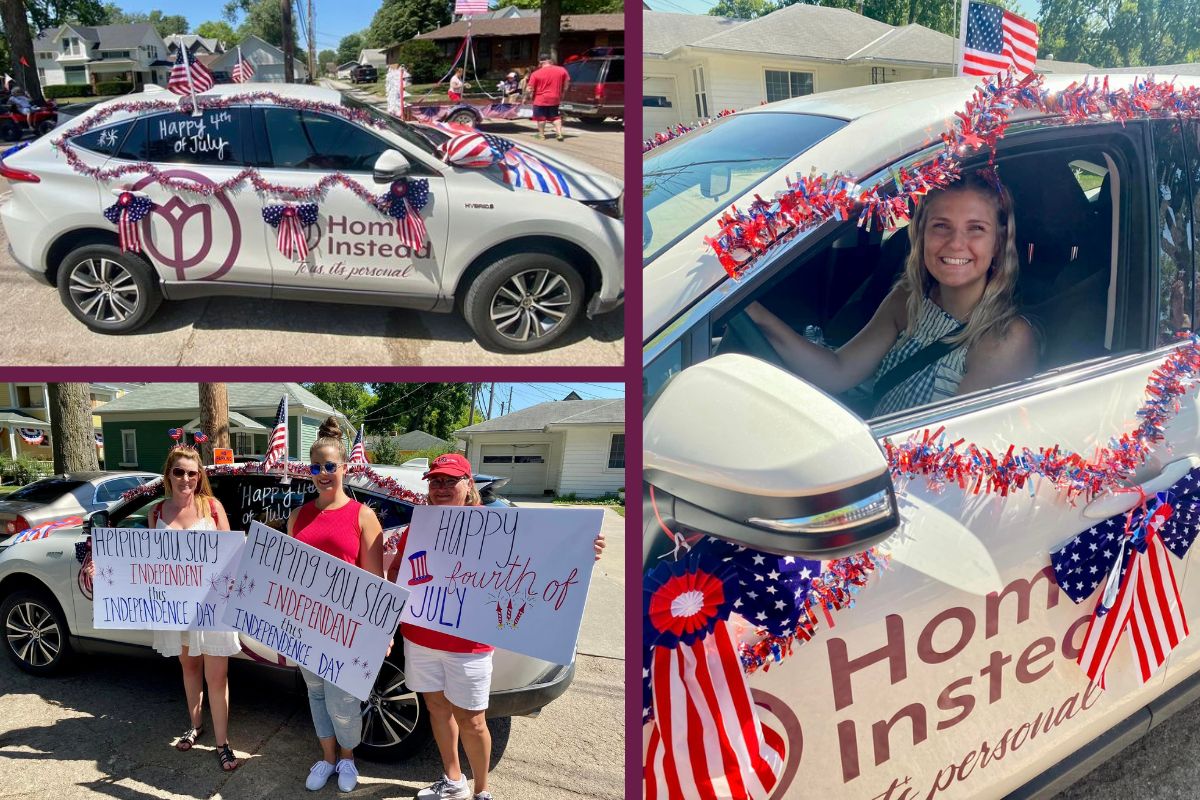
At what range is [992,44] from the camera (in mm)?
1973

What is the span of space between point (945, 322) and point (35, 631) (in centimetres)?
447

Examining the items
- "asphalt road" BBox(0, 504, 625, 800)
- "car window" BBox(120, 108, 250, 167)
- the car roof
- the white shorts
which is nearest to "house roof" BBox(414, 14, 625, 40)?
"car window" BBox(120, 108, 250, 167)

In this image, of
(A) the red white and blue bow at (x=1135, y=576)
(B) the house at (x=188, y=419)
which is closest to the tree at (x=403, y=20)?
(B) the house at (x=188, y=419)

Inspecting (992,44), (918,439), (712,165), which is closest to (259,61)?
(712,165)

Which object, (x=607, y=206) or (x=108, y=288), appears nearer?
(x=607, y=206)

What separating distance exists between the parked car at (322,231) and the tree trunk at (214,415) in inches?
22.2

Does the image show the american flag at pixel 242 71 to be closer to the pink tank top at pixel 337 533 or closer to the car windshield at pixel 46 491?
the pink tank top at pixel 337 533

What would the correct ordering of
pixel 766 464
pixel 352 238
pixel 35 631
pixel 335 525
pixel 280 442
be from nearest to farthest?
pixel 766 464, pixel 335 525, pixel 280 442, pixel 352 238, pixel 35 631

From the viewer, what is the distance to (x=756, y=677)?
1629 mm

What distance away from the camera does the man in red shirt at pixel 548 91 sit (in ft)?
12.9

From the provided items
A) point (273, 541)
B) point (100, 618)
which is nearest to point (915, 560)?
point (273, 541)

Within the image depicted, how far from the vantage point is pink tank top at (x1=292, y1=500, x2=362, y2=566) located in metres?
2.90

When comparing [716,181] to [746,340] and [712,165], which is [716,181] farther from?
[746,340]

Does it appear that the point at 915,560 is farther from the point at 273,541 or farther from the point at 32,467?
the point at 32,467
